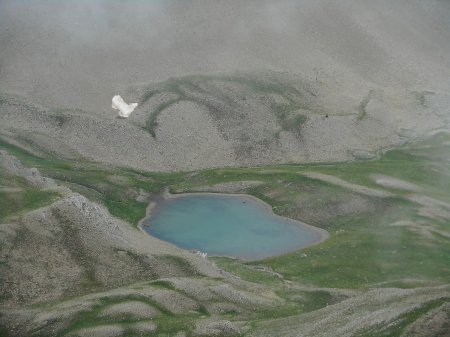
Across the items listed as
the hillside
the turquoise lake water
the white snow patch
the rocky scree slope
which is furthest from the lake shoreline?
the white snow patch

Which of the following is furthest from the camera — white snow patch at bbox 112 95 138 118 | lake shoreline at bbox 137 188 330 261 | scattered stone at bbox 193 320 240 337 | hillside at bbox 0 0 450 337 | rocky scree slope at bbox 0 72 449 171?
white snow patch at bbox 112 95 138 118

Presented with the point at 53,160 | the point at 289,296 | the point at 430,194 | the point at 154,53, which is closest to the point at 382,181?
the point at 430,194

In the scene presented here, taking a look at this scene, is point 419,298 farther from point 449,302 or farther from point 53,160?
point 53,160

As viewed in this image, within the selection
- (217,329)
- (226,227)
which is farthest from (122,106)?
(217,329)

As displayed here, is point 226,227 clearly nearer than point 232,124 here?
Yes

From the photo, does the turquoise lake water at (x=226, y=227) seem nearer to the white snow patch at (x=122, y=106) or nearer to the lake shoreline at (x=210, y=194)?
the lake shoreline at (x=210, y=194)

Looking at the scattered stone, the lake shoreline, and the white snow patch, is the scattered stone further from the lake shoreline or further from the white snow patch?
the white snow patch

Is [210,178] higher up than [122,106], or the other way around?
[122,106]

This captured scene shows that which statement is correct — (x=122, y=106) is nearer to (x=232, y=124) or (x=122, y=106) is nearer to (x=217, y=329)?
(x=232, y=124)
